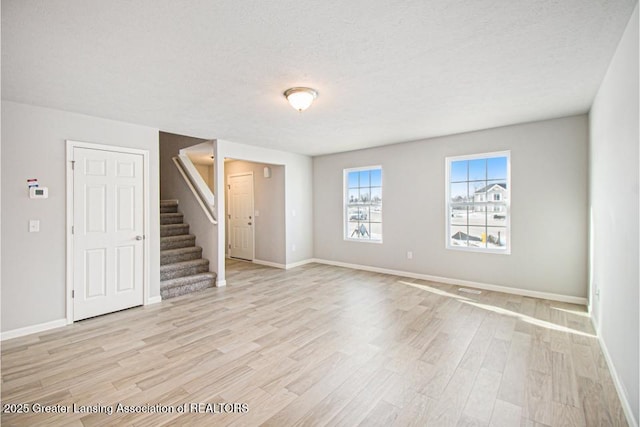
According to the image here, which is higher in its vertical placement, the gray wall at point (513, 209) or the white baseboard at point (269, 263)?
the gray wall at point (513, 209)

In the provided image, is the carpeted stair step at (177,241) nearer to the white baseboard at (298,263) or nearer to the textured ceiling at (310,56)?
the white baseboard at (298,263)

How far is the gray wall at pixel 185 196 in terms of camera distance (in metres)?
5.43

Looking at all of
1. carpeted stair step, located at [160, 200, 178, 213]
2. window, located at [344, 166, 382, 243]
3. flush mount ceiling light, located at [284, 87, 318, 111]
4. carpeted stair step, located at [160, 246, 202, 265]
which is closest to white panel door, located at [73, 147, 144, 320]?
carpeted stair step, located at [160, 246, 202, 265]

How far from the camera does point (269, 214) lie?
6.92 meters

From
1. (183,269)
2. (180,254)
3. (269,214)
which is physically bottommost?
(183,269)

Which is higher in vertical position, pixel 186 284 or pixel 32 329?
pixel 186 284

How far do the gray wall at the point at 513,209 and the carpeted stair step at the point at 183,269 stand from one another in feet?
9.78

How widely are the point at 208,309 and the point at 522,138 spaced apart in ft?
16.9

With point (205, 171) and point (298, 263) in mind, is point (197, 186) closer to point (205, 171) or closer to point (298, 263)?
point (298, 263)

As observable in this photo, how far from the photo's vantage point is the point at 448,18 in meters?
1.91

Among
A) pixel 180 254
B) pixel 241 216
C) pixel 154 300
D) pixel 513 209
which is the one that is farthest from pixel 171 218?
pixel 513 209

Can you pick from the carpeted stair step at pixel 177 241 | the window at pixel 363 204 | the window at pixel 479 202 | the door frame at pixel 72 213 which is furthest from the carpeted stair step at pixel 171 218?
the window at pixel 479 202

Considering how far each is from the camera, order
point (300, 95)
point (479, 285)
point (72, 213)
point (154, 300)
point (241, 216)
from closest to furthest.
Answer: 1. point (300, 95)
2. point (72, 213)
3. point (154, 300)
4. point (479, 285)
5. point (241, 216)

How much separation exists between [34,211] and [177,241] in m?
2.33
